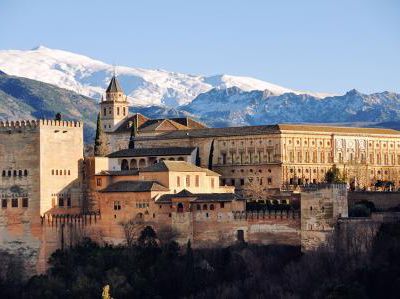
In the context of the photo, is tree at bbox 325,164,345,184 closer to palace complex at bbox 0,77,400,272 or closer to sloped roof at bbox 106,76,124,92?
palace complex at bbox 0,77,400,272

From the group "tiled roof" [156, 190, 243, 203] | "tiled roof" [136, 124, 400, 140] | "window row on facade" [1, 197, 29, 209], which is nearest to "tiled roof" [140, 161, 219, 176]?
"tiled roof" [156, 190, 243, 203]

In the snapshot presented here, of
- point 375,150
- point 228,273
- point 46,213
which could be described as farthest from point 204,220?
point 375,150

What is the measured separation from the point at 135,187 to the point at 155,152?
18.3 m

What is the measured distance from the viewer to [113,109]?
13900 cm

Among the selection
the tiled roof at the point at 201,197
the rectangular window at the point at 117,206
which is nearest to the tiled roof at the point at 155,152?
the rectangular window at the point at 117,206

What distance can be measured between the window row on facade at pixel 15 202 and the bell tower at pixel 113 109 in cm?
3588

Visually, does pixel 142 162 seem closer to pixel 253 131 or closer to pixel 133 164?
pixel 133 164

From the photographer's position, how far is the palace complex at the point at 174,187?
92.8 m

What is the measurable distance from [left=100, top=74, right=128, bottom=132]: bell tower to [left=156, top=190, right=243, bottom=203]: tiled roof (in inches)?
1572

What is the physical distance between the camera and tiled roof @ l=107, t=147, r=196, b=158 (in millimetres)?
115562

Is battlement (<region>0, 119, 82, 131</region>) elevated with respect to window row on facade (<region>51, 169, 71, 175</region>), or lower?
elevated

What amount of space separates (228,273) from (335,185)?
9.77 metres

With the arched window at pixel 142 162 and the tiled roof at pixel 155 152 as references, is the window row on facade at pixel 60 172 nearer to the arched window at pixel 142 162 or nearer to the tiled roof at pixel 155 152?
the tiled roof at pixel 155 152

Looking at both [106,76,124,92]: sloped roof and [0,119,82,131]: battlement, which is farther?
[106,76,124,92]: sloped roof
